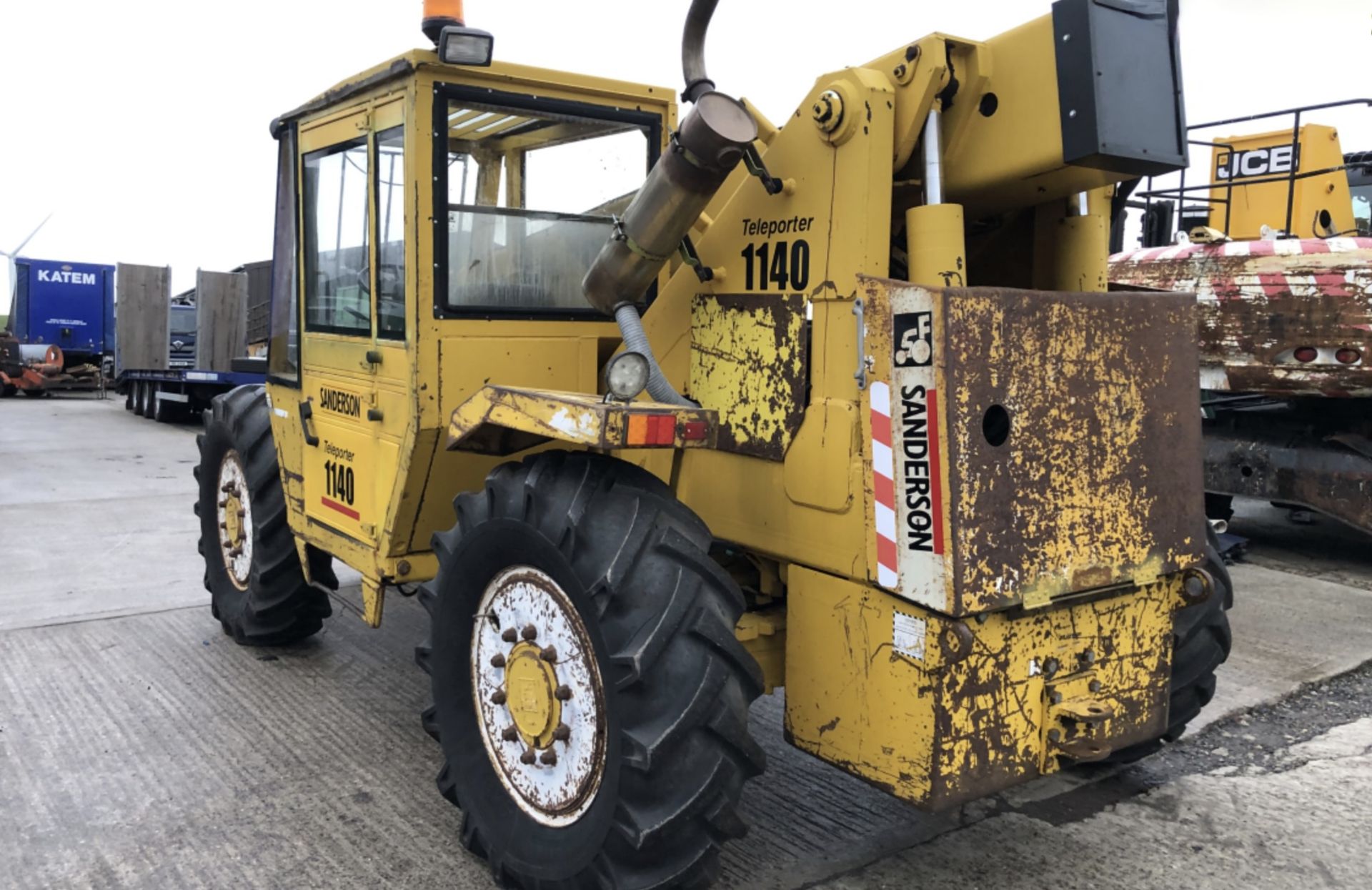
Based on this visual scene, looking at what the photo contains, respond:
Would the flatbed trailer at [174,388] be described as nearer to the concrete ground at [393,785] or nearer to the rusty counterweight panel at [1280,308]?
the concrete ground at [393,785]

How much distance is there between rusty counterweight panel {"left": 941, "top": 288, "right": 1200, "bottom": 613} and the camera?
104 inches

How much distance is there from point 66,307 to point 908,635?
22591mm

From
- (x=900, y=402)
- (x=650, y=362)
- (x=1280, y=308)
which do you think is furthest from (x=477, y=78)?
(x=1280, y=308)

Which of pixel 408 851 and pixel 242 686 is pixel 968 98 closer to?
pixel 408 851

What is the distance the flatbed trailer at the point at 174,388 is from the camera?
15.8 meters

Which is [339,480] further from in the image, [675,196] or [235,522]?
[675,196]

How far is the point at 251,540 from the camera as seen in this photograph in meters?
5.13

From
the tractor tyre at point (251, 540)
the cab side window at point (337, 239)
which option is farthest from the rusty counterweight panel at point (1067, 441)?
the tractor tyre at point (251, 540)

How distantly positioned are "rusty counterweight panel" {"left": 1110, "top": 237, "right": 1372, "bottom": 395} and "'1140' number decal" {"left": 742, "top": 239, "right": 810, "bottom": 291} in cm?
377

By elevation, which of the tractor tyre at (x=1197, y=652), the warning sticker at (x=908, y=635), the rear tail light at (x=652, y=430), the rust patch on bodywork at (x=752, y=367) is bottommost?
the tractor tyre at (x=1197, y=652)

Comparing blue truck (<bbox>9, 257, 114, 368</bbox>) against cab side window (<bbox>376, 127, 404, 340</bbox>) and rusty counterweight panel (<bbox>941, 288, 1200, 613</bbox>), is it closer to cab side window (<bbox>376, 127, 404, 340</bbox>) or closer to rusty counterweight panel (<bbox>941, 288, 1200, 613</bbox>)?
cab side window (<bbox>376, 127, 404, 340</bbox>)

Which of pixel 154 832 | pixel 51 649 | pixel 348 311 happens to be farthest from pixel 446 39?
pixel 51 649

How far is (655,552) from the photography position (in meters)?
2.74

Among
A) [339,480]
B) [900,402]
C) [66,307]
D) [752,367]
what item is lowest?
[339,480]
